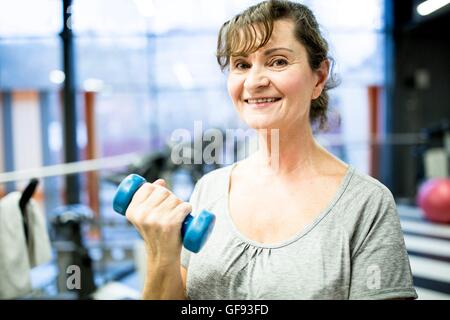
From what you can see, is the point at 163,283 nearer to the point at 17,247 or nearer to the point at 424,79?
the point at 17,247

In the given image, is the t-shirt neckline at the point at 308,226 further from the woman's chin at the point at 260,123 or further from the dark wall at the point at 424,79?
the dark wall at the point at 424,79

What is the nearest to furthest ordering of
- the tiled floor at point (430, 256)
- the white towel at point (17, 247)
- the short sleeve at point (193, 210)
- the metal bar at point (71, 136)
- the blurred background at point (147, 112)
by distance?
the short sleeve at point (193, 210), the blurred background at point (147, 112), the white towel at point (17, 247), the tiled floor at point (430, 256), the metal bar at point (71, 136)

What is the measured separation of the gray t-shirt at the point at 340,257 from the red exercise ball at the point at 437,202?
6.17ft

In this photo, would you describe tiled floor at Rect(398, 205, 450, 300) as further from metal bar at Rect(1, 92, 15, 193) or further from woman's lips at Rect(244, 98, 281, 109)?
metal bar at Rect(1, 92, 15, 193)

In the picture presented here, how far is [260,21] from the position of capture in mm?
568

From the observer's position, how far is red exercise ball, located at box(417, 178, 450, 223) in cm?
233

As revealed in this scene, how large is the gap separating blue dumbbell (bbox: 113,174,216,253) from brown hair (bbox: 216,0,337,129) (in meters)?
0.24

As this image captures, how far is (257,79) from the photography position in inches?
22.5

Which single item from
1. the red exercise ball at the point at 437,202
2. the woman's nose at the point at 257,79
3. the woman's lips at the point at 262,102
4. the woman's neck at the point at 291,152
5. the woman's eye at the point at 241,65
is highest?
the woman's eye at the point at 241,65

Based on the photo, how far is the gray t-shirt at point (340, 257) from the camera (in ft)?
1.87

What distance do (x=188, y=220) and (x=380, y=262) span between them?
275mm

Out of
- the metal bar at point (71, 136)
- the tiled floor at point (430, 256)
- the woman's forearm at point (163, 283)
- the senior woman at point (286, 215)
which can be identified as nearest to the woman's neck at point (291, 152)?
the senior woman at point (286, 215)

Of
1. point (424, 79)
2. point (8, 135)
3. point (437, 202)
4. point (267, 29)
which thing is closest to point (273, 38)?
point (267, 29)
